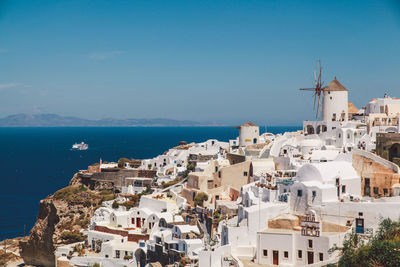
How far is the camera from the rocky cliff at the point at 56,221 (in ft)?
168

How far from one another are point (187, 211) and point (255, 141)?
752 inches

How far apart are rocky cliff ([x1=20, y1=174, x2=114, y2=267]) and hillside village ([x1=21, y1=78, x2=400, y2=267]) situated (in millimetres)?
1779

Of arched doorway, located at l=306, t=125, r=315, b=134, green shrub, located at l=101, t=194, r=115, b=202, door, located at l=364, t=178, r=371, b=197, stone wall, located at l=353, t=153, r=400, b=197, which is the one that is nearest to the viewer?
stone wall, located at l=353, t=153, r=400, b=197

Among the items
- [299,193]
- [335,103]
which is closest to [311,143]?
[335,103]

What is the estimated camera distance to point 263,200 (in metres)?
34.5

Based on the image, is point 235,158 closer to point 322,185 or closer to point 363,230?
point 322,185

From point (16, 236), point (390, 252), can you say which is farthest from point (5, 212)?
point (390, 252)

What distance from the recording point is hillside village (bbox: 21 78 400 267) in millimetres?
29578

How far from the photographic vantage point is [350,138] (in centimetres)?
4338

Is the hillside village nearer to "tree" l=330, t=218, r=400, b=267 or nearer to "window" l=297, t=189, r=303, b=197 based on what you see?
"window" l=297, t=189, r=303, b=197

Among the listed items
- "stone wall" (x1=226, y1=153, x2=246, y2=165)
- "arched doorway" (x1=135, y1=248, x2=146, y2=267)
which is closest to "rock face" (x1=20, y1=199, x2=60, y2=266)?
→ "arched doorway" (x1=135, y1=248, x2=146, y2=267)

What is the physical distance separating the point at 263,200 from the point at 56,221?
1093 inches

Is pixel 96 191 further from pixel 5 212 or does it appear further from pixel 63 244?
pixel 5 212

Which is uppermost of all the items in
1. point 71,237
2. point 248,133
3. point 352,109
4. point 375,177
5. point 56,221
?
point 352,109
